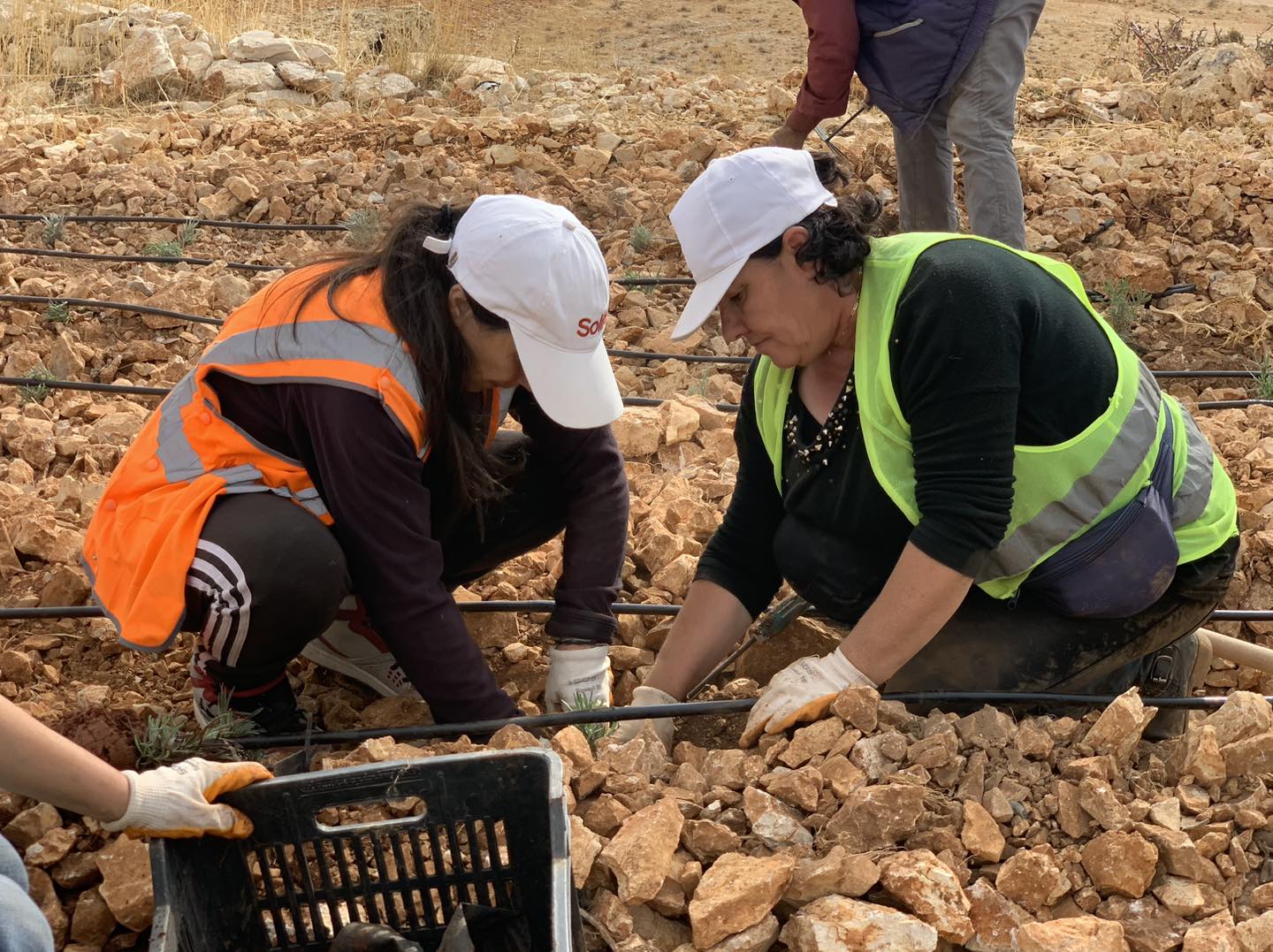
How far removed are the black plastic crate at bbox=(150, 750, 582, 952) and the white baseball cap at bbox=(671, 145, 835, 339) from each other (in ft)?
2.75

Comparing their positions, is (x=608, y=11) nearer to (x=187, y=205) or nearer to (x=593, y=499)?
(x=187, y=205)

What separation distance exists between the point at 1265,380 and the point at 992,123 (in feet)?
4.13

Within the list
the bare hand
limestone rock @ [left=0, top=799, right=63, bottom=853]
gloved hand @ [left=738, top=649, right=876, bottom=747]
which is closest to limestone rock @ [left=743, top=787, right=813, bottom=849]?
gloved hand @ [left=738, top=649, right=876, bottom=747]

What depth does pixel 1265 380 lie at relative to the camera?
425cm

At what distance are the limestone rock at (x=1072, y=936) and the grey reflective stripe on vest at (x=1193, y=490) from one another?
2.88ft

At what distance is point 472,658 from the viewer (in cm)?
237

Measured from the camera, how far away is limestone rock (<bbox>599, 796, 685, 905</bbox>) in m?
1.93

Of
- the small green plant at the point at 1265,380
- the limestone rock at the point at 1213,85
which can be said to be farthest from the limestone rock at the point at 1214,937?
the limestone rock at the point at 1213,85

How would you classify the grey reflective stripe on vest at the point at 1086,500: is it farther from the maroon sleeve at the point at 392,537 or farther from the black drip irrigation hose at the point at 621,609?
the maroon sleeve at the point at 392,537

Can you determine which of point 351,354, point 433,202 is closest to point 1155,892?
point 351,354

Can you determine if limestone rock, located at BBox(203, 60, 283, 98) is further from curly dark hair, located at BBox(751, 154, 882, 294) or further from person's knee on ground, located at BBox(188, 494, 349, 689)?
curly dark hair, located at BBox(751, 154, 882, 294)

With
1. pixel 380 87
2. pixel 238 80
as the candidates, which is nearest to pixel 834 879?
pixel 380 87

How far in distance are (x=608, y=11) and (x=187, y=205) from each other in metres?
9.13

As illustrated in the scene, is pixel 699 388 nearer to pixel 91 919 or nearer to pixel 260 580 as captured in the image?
pixel 260 580
